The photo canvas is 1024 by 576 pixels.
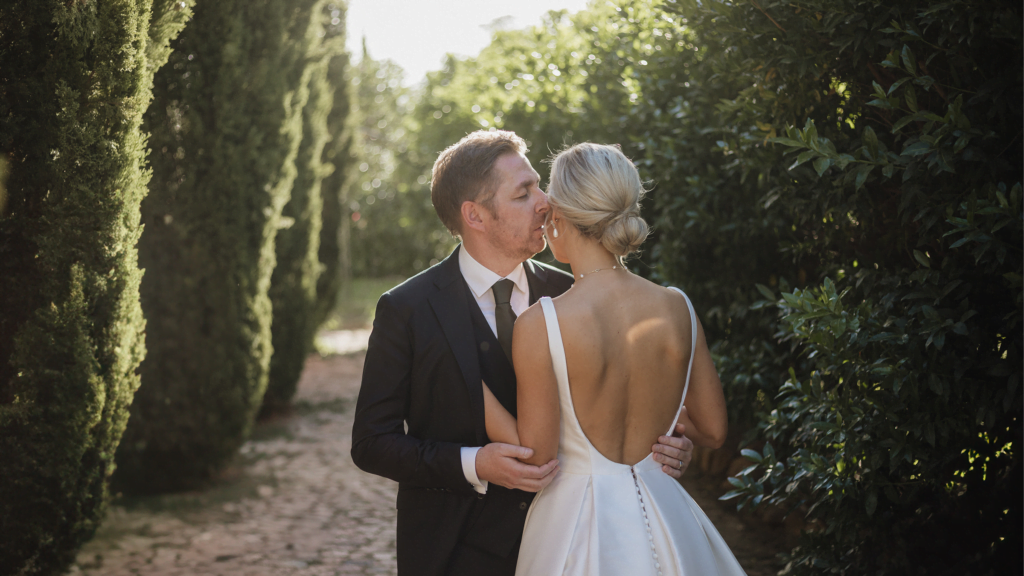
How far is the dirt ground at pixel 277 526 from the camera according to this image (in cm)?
461

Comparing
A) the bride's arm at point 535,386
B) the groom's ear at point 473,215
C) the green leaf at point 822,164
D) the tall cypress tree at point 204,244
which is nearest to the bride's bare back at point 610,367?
the bride's arm at point 535,386

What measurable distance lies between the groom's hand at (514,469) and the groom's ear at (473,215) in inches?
31.5

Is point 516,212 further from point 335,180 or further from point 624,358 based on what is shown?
point 335,180

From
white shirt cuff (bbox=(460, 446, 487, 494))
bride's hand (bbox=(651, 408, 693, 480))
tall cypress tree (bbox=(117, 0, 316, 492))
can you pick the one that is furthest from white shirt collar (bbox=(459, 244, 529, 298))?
tall cypress tree (bbox=(117, 0, 316, 492))

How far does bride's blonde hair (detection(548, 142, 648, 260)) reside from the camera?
217 cm

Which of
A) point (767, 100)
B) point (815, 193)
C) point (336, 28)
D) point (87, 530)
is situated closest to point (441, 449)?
point (815, 193)

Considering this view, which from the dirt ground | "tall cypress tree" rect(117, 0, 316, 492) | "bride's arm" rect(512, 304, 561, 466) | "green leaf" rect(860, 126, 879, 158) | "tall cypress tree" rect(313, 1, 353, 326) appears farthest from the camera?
"tall cypress tree" rect(313, 1, 353, 326)

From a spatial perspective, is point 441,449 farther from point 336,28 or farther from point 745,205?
point 336,28

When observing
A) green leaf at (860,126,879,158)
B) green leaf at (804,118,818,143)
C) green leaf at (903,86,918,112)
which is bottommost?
green leaf at (860,126,879,158)

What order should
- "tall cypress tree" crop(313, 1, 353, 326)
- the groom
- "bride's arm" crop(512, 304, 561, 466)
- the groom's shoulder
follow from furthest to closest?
1. "tall cypress tree" crop(313, 1, 353, 326)
2. the groom's shoulder
3. the groom
4. "bride's arm" crop(512, 304, 561, 466)

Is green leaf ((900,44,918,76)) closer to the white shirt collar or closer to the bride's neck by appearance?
the bride's neck

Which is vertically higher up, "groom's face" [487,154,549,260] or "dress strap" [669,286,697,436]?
"groom's face" [487,154,549,260]

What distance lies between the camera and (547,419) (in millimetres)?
2094

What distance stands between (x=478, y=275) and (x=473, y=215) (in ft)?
0.71
